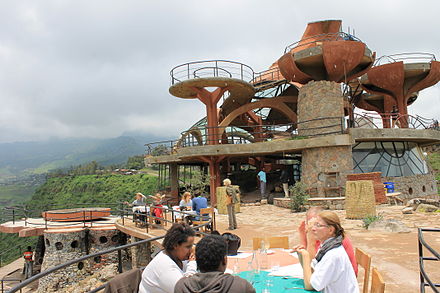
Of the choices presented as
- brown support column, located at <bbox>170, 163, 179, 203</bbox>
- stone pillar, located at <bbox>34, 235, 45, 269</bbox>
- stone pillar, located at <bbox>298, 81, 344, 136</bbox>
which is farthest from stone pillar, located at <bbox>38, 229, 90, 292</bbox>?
stone pillar, located at <bbox>298, 81, 344, 136</bbox>

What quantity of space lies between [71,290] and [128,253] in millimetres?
3757

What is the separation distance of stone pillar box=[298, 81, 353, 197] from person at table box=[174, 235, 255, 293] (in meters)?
12.5

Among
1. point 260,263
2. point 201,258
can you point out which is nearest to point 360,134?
point 260,263

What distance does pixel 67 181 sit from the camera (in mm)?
55438

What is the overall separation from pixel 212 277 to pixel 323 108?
13815 mm

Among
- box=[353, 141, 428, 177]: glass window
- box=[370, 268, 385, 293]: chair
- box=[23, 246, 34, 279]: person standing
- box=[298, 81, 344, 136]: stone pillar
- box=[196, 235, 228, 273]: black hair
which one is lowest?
box=[23, 246, 34, 279]: person standing

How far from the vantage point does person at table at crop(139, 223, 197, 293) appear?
2.68 meters

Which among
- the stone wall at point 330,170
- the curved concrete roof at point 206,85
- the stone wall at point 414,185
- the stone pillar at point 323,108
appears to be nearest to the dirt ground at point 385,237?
the stone wall at point 330,170

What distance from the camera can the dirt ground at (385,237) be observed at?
4977 millimetres

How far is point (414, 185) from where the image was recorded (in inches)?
621

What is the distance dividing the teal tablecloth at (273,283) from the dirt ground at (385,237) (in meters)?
1.99

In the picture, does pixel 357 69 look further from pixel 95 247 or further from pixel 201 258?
pixel 201 258

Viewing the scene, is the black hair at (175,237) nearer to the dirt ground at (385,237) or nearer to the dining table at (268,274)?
the dining table at (268,274)

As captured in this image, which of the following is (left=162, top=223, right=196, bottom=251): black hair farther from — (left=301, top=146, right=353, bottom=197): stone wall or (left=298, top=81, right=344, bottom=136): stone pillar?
(left=298, top=81, right=344, bottom=136): stone pillar
